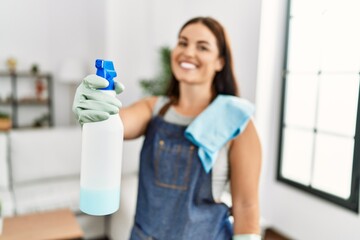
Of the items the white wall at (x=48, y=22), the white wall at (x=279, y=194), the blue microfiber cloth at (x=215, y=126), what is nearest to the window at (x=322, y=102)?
the white wall at (x=279, y=194)

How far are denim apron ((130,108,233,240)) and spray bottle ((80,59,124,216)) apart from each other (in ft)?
0.89

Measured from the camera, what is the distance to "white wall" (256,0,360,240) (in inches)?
12.7

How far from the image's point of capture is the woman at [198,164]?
0.52 meters

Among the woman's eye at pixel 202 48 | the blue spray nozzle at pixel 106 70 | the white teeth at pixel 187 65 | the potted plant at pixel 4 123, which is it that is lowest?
the potted plant at pixel 4 123

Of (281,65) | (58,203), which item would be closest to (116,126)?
(281,65)

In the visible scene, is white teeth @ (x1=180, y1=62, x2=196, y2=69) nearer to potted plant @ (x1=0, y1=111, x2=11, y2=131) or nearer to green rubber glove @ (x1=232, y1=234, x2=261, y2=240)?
green rubber glove @ (x1=232, y1=234, x2=261, y2=240)

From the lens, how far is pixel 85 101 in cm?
28

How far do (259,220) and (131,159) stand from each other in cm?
63

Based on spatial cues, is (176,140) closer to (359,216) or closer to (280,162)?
Result: (280,162)

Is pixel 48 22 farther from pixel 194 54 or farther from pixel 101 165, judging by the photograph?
pixel 101 165

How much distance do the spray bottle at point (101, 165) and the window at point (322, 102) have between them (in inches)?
8.4

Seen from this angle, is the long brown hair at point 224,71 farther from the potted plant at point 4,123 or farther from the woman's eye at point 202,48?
the potted plant at point 4,123

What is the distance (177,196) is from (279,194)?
18cm

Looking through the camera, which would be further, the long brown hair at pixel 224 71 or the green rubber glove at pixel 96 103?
the long brown hair at pixel 224 71
